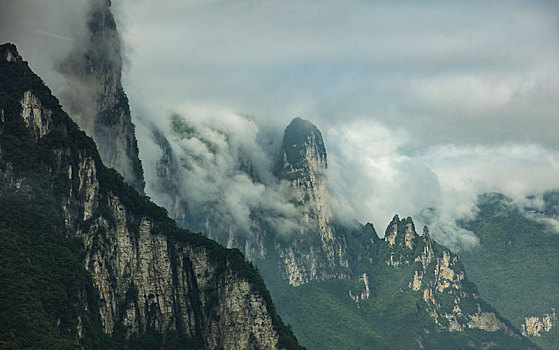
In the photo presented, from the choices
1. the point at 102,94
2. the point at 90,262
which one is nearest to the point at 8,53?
the point at 102,94

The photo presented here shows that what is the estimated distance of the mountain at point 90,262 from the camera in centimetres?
13625

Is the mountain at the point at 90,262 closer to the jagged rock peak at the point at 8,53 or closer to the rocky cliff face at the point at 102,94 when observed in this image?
the jagged rock peak at the point at 8,53

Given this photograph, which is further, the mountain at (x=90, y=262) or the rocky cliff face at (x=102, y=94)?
the rocky cliff face at (x=102, y=94)

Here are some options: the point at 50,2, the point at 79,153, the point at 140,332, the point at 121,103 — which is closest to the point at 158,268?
the point at 140,332

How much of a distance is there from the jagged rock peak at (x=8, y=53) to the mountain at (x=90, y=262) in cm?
18

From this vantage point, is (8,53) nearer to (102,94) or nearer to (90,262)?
(102,94)

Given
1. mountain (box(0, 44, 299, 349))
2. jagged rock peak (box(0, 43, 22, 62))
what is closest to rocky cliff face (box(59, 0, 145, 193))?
mountain (box(0, 44, 299, 349))

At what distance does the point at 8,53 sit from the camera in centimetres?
15238

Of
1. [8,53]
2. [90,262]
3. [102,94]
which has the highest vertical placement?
[102,94]

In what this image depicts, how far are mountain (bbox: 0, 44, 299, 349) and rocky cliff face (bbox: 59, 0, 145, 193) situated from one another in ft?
51.8

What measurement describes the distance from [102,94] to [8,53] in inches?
1350

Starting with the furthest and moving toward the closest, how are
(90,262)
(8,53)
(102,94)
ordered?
(102,94) → (90,262) → (8,53)

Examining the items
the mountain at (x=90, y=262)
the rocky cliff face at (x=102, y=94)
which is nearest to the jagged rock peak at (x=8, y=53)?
the mountain at (x=90, y=262)

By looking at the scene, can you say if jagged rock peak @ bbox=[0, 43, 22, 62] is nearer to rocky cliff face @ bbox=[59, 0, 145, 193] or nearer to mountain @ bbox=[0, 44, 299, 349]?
mountain @ bbox=[0, 44, 299, 349]
